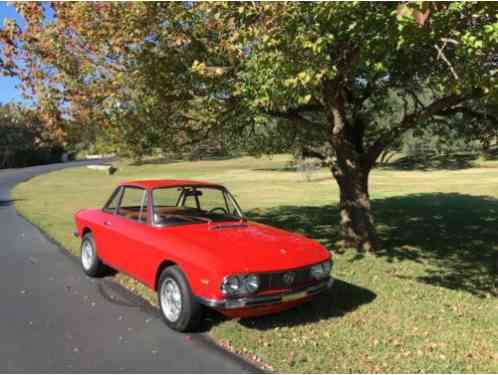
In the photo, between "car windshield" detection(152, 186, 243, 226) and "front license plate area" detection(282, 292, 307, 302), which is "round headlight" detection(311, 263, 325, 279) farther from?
"car windshield" detection(152, 186, 243, 226)

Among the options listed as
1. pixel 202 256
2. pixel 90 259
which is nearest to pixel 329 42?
pixel 202 256

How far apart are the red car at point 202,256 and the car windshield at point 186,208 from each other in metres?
0.01

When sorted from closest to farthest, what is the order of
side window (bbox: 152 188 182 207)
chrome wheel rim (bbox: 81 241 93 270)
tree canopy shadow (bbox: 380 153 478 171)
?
side window (bbox: 152 188 182 207)
chrome wheel rim (bbox: 81 241 93 270)
tree canopy shadow (bbox: 380 153 478 171)

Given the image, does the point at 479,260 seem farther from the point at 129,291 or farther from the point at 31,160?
the point at 31,160

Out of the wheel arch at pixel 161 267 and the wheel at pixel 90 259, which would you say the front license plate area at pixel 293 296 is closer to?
the wheel arch at pixel 161 267

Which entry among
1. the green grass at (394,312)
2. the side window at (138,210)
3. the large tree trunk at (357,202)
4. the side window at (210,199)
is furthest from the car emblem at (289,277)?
the large tree trunk at (357,202)

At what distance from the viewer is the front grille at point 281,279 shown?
4.49m

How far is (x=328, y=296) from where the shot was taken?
6.00m

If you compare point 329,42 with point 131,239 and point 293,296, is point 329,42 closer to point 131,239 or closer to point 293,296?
point 293,296

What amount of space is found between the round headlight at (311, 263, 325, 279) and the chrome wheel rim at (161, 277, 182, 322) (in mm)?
1431

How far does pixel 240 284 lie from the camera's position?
439 cm

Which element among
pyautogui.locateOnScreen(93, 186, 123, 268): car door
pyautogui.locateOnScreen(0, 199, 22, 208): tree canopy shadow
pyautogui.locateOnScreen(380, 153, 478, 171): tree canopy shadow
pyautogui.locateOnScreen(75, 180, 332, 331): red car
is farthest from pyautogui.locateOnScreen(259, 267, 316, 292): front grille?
pyautogui.locateOnScreen(380, 153, 478, 171): tree canopy shadow

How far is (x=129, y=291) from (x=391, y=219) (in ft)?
31.1

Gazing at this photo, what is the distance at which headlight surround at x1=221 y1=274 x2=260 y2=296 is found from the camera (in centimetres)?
431
